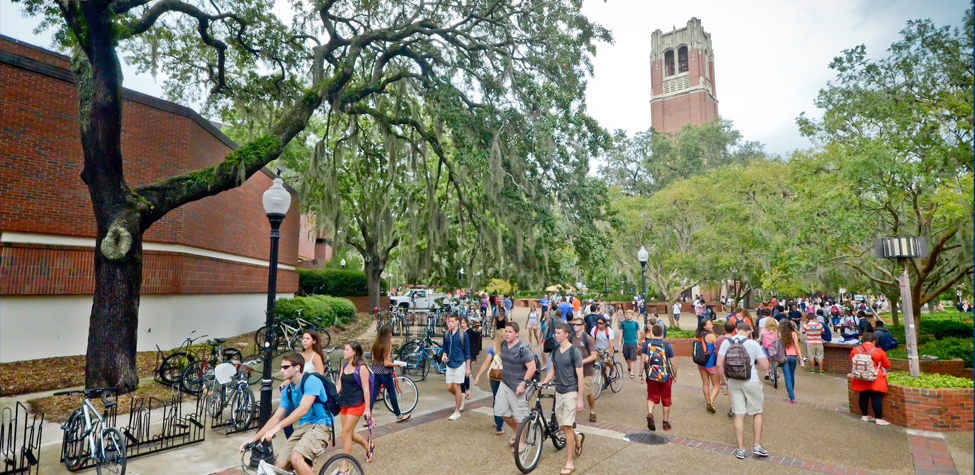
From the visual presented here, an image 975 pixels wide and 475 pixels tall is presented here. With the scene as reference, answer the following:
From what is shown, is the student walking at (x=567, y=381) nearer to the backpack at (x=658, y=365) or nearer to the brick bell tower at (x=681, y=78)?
the backpack at (x=658, y=365)

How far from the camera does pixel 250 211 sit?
62.5 ft

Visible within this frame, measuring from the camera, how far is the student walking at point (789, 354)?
991 centimetres

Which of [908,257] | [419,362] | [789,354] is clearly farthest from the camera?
[419,362]

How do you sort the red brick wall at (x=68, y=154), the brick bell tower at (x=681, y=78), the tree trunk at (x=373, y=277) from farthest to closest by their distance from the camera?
the brick bell tower at (x=681, y=78) → the tree trunk at (x=373, y=277) → the red brick wall at (x=68, y=154)

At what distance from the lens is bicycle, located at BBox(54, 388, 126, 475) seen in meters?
5.64

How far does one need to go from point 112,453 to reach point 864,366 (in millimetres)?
10521

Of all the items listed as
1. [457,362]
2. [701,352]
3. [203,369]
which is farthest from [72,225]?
[701,352]

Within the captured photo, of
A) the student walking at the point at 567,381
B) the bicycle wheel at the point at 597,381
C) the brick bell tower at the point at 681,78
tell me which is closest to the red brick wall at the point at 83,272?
the bicycle wheel at the point at 597,381

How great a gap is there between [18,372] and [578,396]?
35.4 ft

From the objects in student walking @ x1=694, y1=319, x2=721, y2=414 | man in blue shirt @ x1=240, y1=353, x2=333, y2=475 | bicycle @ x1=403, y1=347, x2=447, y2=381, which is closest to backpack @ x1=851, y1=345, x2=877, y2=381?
student walking @ x1=694, y1=319, x2=721, y2=414

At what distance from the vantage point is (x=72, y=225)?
11625 mm

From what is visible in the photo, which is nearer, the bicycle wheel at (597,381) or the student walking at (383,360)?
the student walking at (383,360)

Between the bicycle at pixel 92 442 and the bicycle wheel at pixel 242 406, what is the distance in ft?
6.08

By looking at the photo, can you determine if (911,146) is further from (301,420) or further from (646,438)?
(301,420)
